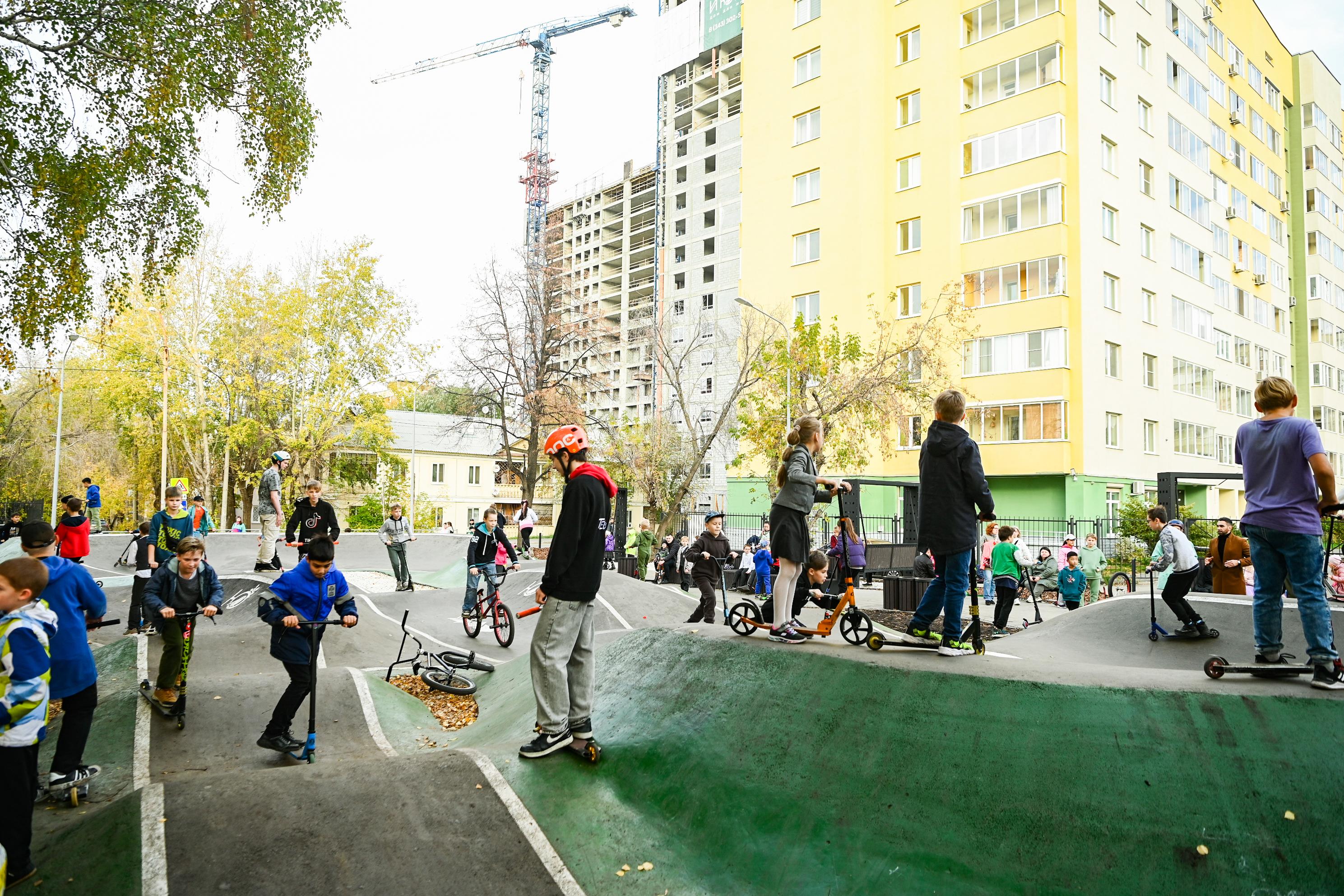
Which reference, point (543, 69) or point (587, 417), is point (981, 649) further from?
point (543, 69)

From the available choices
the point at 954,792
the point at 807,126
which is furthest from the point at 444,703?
the point at 807,126

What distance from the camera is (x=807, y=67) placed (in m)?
38.5

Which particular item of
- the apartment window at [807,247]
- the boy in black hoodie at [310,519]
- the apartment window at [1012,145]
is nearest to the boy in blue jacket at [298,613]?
the boy in black hoodie at [310,519]

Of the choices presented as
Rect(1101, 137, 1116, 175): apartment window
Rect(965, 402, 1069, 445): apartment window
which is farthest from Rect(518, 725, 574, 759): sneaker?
Rect(1101, 137, 1116, 175): apartment window

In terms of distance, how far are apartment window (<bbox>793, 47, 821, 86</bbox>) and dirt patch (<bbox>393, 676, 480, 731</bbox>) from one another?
36211mm

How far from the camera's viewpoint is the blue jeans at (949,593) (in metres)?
5.79

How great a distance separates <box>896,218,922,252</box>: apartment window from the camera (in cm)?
3362

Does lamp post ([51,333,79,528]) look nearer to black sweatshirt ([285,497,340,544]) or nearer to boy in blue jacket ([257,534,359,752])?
black sweatshirt ([285,497,340,544])

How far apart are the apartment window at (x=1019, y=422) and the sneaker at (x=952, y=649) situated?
80.9 ft

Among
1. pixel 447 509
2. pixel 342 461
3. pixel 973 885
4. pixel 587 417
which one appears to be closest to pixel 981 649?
pixel 973 885

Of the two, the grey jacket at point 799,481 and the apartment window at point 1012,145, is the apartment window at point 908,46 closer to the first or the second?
the apartment window at point 1012,145

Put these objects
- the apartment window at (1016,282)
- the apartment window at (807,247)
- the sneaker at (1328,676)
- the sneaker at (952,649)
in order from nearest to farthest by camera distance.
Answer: the sneaker at (1328,676)
the sneaker at (952,649)
the apartment window at (1016,282)
the apartment window at (807,247)

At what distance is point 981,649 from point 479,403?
3162cm

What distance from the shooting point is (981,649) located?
6.25 m
